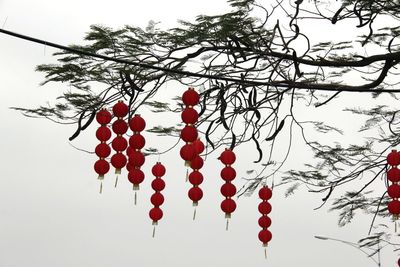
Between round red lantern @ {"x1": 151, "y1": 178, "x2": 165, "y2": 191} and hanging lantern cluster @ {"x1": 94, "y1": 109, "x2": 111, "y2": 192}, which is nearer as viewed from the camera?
hanging lantern cluster @ {"x1": 94, "y1": 109, "x2": 111, "y2": 192}

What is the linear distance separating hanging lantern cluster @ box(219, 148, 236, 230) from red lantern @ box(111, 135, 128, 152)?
830mm

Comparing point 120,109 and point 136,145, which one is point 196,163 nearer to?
point 136,145

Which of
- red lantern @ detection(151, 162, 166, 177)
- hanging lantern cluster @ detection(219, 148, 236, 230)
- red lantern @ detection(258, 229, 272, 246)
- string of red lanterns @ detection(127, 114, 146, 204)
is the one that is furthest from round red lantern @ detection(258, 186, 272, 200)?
string of red lanterns @ detection(127, 114, 146, 204)

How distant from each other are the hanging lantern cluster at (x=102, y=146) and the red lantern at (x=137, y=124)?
8.2 inches

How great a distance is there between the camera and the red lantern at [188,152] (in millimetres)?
4695

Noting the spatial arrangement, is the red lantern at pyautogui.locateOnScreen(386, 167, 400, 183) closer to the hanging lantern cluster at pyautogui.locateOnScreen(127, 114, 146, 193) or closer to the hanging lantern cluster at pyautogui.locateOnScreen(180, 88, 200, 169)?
the hanging lantern cluster at pyautogui.locateOnScreen(180, 88, 200, 169)

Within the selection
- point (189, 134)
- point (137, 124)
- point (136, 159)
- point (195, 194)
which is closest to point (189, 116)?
point (189, 134)

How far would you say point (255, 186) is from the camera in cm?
697

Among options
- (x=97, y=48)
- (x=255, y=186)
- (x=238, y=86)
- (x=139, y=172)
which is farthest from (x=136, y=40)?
(x=255, y=186)

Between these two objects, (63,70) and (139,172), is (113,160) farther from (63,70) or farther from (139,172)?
(63,70)

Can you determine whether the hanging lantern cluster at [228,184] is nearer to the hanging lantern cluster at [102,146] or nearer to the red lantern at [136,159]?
the red lantern at [136,159]

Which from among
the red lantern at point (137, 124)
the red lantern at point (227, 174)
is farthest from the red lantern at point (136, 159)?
the red lantern at point (227, 174)

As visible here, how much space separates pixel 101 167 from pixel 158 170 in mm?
540

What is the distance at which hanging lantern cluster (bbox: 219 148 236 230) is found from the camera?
17.3 feet
